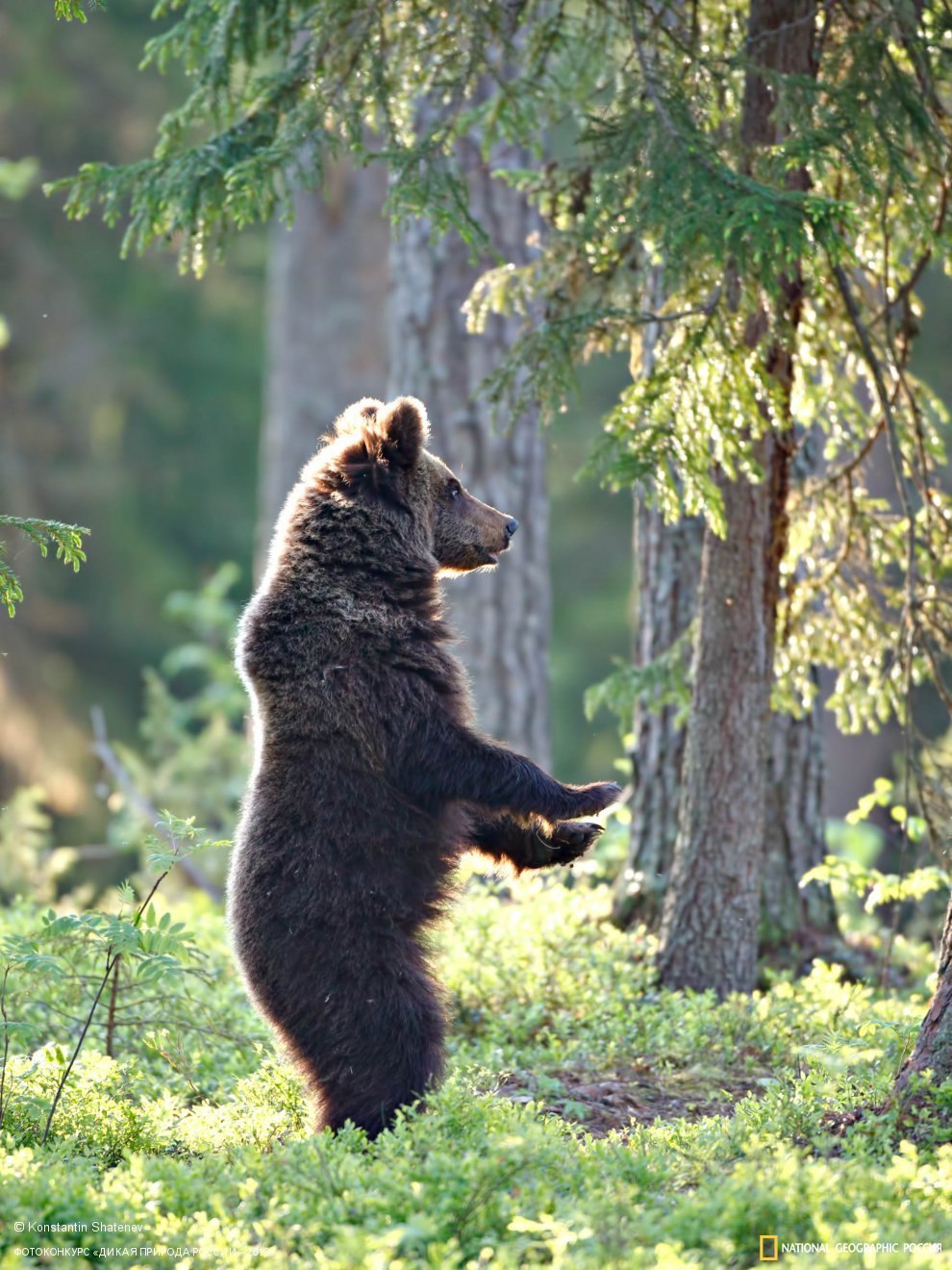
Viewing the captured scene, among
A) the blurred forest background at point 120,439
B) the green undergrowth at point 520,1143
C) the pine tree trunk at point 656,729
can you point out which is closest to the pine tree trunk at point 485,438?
the pine tree trunk at point 656,729

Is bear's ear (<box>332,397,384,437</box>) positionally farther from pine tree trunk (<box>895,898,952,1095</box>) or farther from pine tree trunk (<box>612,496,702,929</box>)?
pine tree trunk (<box>895,898,952,1095</box>)

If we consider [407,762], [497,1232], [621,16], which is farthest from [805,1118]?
[621,16]

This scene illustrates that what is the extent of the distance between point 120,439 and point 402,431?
19.5 meters

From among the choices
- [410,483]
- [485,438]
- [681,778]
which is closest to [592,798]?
[410,483]

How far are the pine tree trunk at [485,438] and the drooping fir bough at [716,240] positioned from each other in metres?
3.10

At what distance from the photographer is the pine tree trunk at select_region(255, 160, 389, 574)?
17047mm

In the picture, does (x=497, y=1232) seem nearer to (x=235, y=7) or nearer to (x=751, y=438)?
(x=751, y=438)

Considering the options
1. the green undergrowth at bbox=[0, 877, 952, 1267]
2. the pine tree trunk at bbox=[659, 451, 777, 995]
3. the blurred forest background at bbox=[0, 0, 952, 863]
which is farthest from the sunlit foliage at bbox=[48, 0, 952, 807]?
the blurred forest background at bbox=[0, 0, 952, 863]

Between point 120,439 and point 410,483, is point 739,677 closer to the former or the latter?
point 410,483

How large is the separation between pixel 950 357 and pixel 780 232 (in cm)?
1556

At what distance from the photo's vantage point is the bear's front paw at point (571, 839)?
5.86m

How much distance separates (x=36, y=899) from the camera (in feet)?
29.9

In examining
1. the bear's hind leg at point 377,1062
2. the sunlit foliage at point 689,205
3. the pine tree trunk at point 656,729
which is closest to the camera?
the bear's hind leg at point 377,1062

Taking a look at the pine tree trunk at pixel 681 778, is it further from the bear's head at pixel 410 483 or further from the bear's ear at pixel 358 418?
the bear's ear at pixel 358 418
